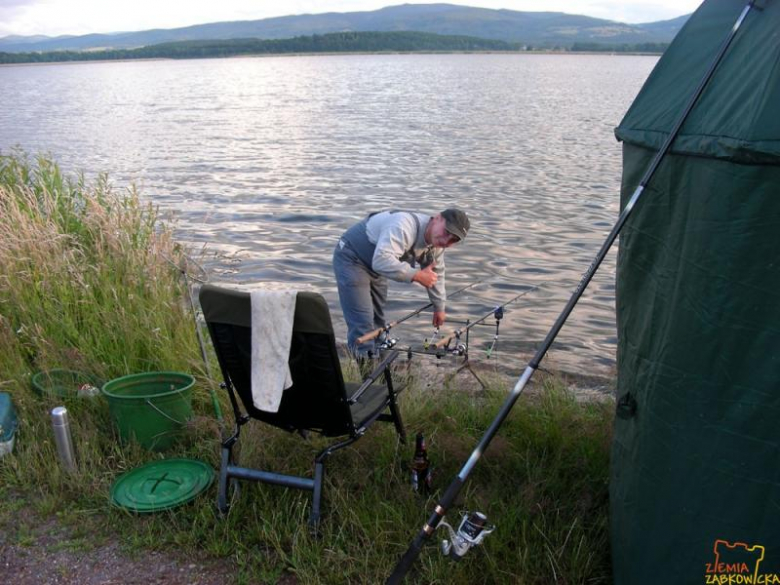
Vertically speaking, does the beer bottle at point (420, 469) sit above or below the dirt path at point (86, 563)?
above

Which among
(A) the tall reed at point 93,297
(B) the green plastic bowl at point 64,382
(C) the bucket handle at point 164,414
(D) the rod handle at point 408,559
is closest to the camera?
(D) the rod handle at point 408,559

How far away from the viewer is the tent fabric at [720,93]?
2.37 m

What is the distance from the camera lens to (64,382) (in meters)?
4.94

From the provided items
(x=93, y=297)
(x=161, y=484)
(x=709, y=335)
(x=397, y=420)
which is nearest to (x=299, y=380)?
(x=397, y=420)

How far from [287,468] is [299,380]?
70 centimetres

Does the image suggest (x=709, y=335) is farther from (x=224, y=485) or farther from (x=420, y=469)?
(x=224, y=485)

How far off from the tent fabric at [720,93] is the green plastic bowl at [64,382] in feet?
11.7

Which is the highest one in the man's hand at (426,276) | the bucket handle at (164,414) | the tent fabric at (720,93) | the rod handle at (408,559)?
the tent fabric at (720,93)

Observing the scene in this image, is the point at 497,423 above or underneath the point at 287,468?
above

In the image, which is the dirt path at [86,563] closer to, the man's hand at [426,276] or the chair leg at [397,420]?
the chair leg at [397,420]

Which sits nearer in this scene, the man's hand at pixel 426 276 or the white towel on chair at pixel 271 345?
the white towel on chair at pixel 271 345

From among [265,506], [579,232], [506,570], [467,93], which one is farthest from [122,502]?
[467,93]

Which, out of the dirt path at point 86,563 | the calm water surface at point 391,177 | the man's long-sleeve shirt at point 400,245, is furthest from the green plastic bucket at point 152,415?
the calm water surface at point 391,177

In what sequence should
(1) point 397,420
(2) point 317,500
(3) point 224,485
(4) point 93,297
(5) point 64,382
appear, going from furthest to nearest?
1. (4) point 93,297
2. (5) point 64,382
3. (1) point 397,420
4. (3) point 224,485
5. (2) point 317,500
